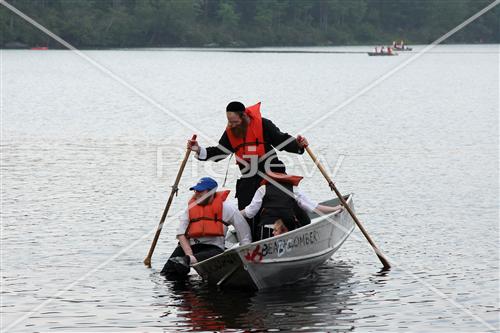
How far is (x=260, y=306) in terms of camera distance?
14.5 meters

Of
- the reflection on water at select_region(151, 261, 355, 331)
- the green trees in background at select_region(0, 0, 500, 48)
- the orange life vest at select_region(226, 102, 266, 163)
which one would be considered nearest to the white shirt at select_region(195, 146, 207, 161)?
the orange life vest at select_region(226, 102, 266, 163)

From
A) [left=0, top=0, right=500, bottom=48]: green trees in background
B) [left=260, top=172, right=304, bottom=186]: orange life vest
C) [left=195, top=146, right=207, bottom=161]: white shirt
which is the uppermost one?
[left=0, top=0, right=500, bottom=48]: green trees in background

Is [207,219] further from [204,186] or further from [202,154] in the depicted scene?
[202,154]

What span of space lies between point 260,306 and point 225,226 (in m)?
1.29

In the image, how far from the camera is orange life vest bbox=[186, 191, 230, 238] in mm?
14971

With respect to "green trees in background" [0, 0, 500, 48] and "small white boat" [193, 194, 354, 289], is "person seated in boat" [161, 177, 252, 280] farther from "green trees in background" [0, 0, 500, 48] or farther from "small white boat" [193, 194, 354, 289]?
"green trees in background" [0, 0, 500, 48]

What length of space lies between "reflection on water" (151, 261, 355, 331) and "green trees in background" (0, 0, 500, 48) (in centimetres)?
11861

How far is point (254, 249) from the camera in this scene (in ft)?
47.3

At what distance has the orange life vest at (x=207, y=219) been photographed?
1497cm

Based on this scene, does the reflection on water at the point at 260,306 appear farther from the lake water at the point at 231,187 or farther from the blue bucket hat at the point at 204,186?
the blue bucket hat at the point at 204,186

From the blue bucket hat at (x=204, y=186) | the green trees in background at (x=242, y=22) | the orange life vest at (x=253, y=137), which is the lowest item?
the blue bucket hat at (x=204, y=186)

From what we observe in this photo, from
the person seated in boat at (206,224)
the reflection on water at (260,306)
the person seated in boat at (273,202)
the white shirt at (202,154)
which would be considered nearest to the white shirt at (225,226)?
the person seated in boat at (206,224)

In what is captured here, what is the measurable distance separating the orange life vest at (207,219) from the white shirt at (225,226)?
0.22 feet

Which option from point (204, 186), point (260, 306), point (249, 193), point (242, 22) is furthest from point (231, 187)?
point (242, 22)
